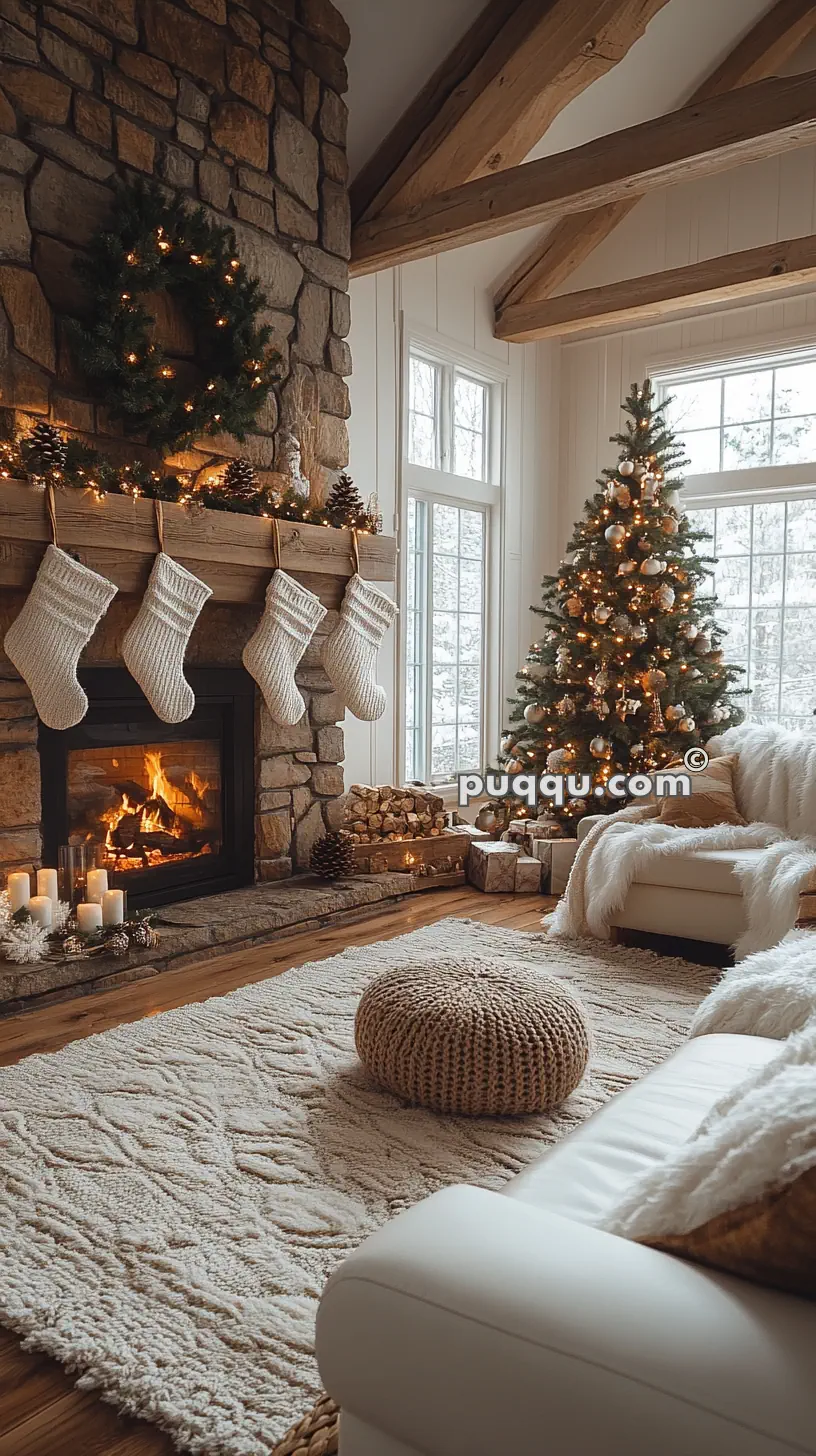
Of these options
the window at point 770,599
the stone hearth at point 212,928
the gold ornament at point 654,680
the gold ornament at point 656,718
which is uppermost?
the window at point 770,599

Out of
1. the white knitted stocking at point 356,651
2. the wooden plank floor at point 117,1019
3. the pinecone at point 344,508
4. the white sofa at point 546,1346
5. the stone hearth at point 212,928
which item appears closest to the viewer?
the white sofa at point 546,1346

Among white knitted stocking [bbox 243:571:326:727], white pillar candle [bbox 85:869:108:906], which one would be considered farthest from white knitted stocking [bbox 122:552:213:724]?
white pillar candle [bbox 85:869:108:906]

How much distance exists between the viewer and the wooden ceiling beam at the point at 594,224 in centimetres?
543

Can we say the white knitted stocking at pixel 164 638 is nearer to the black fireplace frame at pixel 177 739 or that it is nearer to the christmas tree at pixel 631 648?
the black fireplace frame at pixel 177 739

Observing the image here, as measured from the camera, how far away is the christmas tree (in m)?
5.05

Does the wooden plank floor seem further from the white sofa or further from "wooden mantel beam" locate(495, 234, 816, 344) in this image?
"wooden mantel beam" locate(495, 234, 816, 344)

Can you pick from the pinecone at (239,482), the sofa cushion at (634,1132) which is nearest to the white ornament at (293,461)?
the pinecone at (239,482)

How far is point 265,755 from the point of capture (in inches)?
169

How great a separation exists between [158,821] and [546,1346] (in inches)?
133

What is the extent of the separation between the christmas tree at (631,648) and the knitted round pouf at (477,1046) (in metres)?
2.75

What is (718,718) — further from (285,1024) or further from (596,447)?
(285,1024)

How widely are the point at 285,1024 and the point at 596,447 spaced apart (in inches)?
188

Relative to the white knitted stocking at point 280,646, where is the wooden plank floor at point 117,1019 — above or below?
below

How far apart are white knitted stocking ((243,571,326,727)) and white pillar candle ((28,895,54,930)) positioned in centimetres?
109
